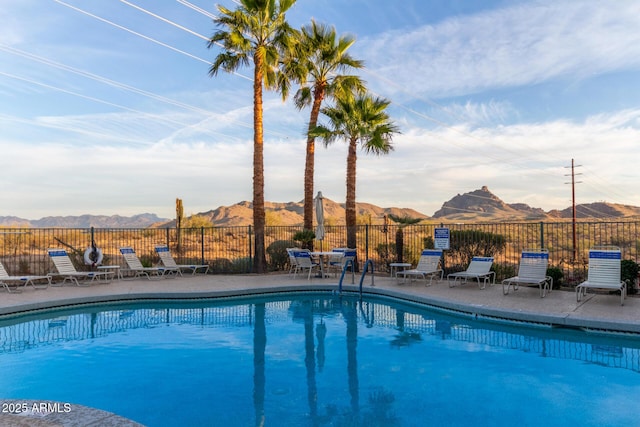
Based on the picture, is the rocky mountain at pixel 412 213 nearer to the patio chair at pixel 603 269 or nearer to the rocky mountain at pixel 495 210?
the rocky mountain at pixel 495 210

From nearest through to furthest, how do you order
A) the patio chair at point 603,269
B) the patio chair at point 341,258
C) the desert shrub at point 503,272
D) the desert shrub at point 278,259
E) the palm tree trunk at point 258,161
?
the patio chair at point 603,269
the desert shrub at point 503,272
the patio chair at point 341,258
the palm tree trunk at point 258,161
the desert shrub at point 278,259

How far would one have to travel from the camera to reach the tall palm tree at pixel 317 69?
15484 millimetres

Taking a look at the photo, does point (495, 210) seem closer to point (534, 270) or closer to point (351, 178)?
point (351, 178)

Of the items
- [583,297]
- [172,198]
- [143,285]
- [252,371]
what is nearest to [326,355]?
[252,371]

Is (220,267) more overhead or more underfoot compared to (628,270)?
more underfoot

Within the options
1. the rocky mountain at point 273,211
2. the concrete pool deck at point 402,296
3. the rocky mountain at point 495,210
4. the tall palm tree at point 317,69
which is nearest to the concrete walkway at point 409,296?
the concrete pool deck at point 402,296

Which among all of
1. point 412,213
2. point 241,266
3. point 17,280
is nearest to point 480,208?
point 412,213

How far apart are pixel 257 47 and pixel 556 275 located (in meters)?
11.0

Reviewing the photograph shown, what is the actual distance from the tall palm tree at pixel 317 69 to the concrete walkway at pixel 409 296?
413 centimetres

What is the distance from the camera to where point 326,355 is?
6395 millimetres

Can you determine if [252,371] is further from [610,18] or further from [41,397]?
[610,18]

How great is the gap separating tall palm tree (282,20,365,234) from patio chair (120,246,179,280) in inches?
192

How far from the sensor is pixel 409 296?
10039 millimetres

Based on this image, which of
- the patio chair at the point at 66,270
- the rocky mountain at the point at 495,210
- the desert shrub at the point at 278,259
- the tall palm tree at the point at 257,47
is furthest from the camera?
the rocky mountain at the point at 495,210
